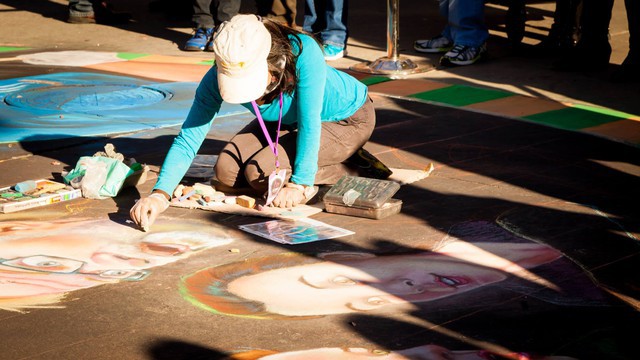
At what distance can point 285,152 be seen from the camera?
173 inches

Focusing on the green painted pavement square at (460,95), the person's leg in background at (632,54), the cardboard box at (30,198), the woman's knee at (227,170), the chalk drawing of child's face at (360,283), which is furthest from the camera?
the person's leg in background at (632,54)

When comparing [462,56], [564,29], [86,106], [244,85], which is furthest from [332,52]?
A: [244,85]

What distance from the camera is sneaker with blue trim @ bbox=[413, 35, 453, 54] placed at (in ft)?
26.3

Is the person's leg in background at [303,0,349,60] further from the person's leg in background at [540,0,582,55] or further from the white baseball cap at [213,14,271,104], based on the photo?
the white baseball cap at [213,14,271,104]

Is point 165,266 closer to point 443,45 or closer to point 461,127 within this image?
point 461,127

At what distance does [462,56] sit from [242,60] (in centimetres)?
415

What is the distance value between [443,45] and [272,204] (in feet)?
13.9

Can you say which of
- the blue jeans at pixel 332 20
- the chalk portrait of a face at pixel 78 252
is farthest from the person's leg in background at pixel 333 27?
the chalk portrait of a face at pixel 78 252

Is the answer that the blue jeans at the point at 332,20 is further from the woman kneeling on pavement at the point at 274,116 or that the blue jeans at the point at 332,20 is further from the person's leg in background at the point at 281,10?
the woman kneeling on pavement at the point at 274,116

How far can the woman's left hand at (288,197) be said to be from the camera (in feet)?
13.3

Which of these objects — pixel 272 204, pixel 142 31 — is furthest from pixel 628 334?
pixel 142 31

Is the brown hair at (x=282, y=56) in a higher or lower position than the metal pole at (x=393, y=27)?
higher

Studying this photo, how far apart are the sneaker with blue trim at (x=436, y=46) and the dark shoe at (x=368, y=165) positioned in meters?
3.56

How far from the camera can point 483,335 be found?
9.48 ft
